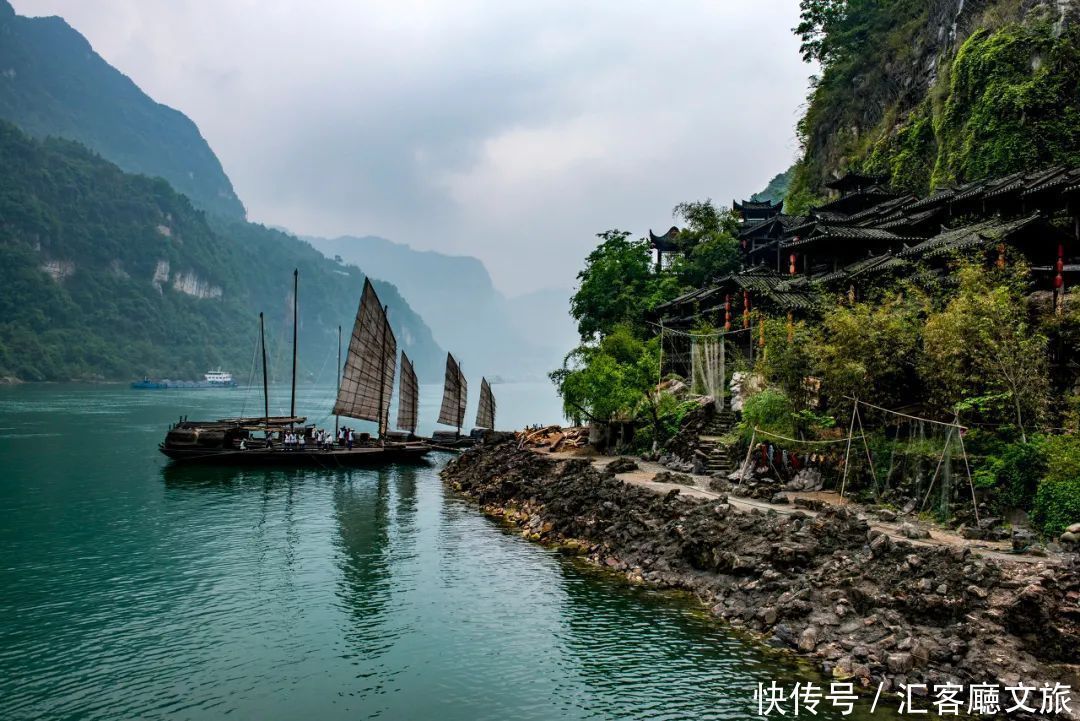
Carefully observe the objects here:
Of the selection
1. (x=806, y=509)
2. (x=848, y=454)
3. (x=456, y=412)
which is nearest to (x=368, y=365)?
(x=456, y=412)

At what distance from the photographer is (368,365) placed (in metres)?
39.1

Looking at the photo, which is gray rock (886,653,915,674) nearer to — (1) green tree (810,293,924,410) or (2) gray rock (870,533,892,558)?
(2) gray rock (870,533,892,558)

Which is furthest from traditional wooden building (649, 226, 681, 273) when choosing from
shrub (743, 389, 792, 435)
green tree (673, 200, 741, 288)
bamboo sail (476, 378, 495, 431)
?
shrub (743, 389, 792, 435)

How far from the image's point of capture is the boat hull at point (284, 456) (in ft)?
119

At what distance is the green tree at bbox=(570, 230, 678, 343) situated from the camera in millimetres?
44562

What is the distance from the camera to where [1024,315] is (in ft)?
59.9

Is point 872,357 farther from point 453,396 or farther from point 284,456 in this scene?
point 453,396

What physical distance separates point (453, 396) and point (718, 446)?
26.3 metres

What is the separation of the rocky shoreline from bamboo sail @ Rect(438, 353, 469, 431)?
90.3 ft

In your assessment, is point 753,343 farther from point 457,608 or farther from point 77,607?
point 77,607

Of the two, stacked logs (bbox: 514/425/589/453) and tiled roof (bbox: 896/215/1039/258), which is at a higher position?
tiled roof (bbox: 896/215/1039/258)

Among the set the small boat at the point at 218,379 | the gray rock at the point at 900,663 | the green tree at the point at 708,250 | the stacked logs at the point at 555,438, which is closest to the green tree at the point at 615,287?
the green tree at the point at 708,250

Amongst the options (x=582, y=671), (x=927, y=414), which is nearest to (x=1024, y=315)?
(x=927, y=414)

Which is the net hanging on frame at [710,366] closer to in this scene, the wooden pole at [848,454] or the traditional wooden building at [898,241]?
the traditional wooden building at [898,241]
